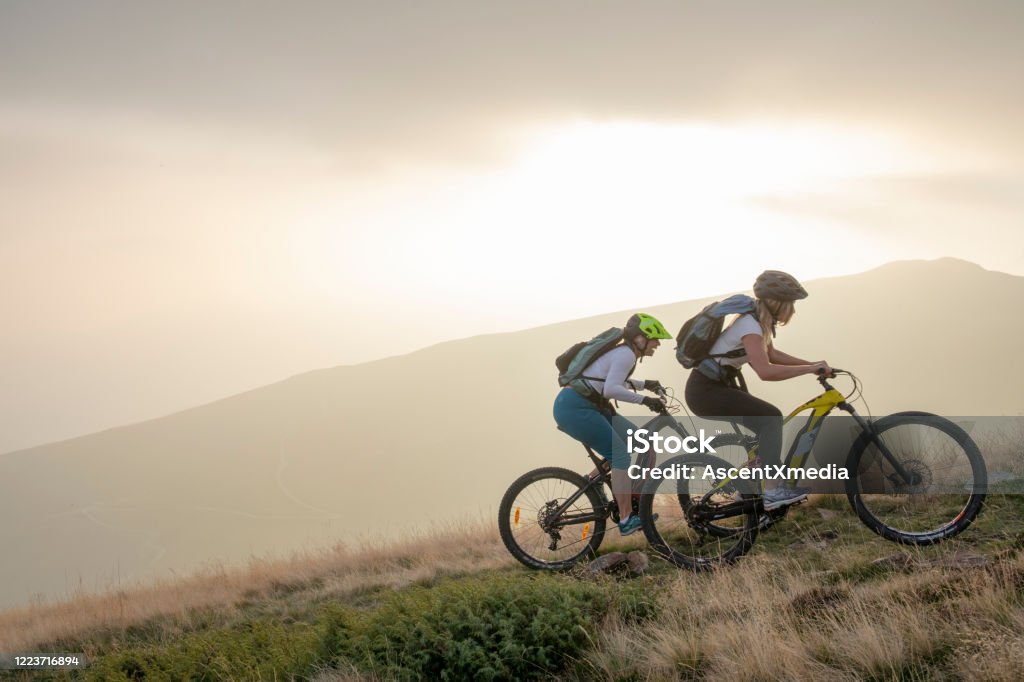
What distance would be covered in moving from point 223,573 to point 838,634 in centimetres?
972

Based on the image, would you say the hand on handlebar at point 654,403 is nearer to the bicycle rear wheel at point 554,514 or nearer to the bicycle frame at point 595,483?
the bicycle frame at point 595,483

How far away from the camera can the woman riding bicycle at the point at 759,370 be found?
703 centimetres

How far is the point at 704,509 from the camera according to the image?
294 inches

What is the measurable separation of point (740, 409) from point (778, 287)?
116 cm

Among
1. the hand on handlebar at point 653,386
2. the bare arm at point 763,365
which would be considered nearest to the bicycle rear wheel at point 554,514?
the hand on handlebar at point 653,386

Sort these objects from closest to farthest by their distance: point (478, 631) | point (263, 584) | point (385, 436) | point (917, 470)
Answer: point (478, 631), point (917, 470), point (263, 584), point (385, 436)

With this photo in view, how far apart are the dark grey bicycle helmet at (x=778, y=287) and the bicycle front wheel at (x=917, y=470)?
4.39 ft

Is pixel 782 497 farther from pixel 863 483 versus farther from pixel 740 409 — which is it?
pixel 740 409

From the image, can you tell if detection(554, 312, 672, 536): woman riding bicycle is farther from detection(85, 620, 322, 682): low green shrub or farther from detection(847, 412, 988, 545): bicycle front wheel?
detection(85, 620, 322, 682): low green shrub

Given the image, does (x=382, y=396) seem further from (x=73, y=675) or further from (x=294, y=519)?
(x=73, y=675)

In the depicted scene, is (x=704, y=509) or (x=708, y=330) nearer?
(x=708, y=330)

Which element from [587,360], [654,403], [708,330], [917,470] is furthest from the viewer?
[587,360]

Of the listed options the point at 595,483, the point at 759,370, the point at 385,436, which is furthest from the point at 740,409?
the point at 385,436

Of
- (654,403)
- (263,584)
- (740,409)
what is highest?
(654,403)
